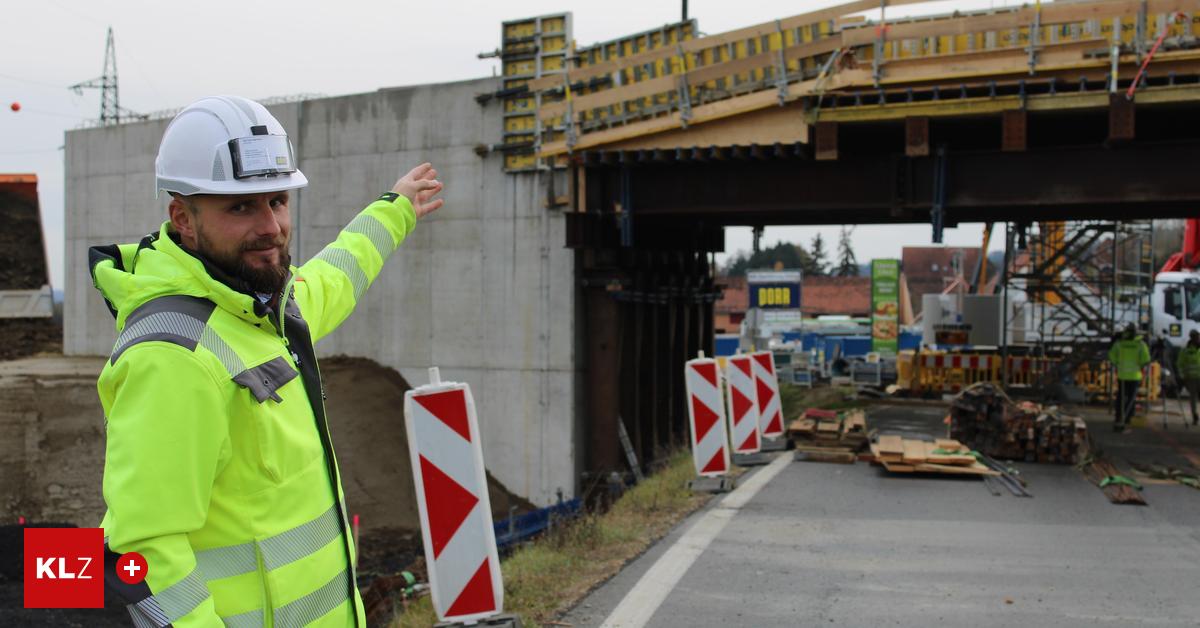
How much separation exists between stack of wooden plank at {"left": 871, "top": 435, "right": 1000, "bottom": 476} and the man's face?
397 inches

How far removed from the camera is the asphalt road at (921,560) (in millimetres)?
5961

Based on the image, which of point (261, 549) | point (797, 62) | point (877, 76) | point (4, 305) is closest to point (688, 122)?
point (797, 62)

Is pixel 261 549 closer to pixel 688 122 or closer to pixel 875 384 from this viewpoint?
pixel 688 122

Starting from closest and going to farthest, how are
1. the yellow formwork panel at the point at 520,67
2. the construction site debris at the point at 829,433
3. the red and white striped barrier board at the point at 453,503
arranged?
the red and white striped barrier board at the point at 453,503
the construction site debris at the point at 829,433
the yellow formwork panel at the point at 520,67

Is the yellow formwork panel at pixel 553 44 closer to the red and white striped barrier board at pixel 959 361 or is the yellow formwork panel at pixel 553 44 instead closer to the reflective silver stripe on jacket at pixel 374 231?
the red and white striped barrier board at pixel 959 361

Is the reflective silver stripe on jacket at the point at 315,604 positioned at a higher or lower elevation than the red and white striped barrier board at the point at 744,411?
higher

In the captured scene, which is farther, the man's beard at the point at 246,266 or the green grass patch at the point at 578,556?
the green grass patch at the point at 578,556

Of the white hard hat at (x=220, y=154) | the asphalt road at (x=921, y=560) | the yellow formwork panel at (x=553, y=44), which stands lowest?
the asphalt road at (x=921, y=560)

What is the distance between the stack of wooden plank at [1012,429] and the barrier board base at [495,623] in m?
9.54

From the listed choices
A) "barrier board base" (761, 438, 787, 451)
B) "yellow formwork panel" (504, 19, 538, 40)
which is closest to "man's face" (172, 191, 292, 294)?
"barrier board base" (761, 438, 787, 451)

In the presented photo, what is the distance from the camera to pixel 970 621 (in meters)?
5.84

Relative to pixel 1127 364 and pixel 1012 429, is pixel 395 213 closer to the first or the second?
pixel 1012 429

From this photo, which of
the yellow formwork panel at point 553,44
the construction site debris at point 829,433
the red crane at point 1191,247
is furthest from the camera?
the red crane at point 1191,247

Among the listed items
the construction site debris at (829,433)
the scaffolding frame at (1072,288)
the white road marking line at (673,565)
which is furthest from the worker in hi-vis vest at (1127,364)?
the white road marking line at (673,565)
